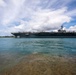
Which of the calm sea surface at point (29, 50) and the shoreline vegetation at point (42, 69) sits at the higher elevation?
the shoreline vegetation at point (42, 69)

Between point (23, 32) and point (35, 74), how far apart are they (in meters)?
92.8

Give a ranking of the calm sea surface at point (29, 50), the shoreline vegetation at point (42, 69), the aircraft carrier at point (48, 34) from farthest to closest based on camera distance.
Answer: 1. the aircraft carrier at point (48, 34)
2. the calm sea surface at point (29, 50)
3. the shoreline vegetation at point (42, 69)

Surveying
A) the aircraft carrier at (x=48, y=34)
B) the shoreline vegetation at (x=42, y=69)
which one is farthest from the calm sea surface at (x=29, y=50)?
the aircraft carrier at (x=48, y=34)

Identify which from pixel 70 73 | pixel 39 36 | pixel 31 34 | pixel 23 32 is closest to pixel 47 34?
pixel 39 36

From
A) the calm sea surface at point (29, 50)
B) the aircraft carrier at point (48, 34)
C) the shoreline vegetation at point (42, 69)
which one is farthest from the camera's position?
the aircraft carrier at point (48, 34)

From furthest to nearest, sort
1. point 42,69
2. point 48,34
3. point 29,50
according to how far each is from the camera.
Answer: point 48,34 → point 29,50 → point 42,69

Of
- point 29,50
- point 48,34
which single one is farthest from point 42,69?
point 48,34

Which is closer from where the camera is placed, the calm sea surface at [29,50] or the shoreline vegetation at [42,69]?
the shoreline vegetation at [42,69]

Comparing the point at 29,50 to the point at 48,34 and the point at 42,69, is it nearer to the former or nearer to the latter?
the point at 42,69

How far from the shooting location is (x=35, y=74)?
6648 millimetres

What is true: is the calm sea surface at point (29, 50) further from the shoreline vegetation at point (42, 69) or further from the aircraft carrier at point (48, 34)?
the aircraft carrier at point (48, 34)

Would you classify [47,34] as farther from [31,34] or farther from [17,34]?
[17,34]

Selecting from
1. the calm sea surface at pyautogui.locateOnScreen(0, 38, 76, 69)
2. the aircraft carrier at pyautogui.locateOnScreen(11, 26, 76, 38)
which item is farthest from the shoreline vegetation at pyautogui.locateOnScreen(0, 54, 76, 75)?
the aircraft carrier at pyautogui.locateOnScreen(11, 26, 76, 38)

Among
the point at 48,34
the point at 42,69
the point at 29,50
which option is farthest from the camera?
the point at 48,34
